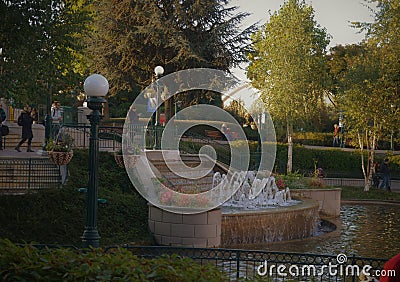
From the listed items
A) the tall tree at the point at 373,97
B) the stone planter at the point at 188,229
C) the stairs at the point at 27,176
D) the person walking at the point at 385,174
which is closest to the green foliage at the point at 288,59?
the tall tree at the point at 373,97

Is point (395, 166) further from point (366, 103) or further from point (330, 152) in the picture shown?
point (366, 103)

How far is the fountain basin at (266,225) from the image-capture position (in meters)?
16.5

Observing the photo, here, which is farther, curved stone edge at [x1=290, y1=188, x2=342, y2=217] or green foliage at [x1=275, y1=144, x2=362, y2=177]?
green foliage at [x1=275, y1=144, x2=362, y2=177]

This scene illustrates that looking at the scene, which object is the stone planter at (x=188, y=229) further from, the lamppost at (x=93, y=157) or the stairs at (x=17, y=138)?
the stairs at (x=17, y=138)

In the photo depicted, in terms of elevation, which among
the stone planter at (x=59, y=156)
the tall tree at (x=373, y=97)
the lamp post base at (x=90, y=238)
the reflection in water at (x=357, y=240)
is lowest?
the reflection in water at (x=357, y=240)

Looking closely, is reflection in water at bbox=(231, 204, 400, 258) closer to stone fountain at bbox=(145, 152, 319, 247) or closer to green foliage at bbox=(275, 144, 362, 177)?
stone fountain at bbox=(145, 152, 319, 247)

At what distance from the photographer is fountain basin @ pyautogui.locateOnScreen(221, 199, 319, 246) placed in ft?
54.1

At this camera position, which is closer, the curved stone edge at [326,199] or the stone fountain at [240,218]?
the stone fountain at [240,218]

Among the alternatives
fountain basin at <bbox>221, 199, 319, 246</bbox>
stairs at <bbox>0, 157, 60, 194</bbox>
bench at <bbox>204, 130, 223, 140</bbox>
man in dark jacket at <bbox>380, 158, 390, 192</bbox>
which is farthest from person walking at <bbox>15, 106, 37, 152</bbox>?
bench at <bbox>204, 130, 223, 140</bbox>

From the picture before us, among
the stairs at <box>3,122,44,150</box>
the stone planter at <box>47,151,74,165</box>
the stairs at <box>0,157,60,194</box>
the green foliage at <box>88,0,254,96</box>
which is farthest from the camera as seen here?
the green foliage at <box>88,0,254,96</box>

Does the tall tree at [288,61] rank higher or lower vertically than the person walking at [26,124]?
higher

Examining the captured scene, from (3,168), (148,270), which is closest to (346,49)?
(3,168)

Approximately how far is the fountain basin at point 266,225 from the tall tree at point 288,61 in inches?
736

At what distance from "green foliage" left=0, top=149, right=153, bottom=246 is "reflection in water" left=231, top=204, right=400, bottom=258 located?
307 centimetres
